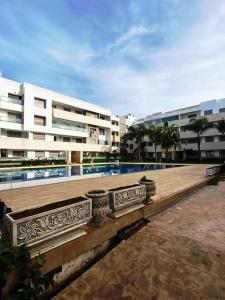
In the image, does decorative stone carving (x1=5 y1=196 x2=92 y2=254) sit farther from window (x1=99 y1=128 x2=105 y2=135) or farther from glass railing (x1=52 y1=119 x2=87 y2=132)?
window (x1=99 y1=128 x2=105 y2=135)

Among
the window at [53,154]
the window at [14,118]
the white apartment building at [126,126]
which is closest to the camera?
the window at [14,118]

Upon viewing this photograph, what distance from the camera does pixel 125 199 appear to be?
494 centimetres

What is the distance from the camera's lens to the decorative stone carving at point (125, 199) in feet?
15.2

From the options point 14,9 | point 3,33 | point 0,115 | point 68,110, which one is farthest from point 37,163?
point 14,9

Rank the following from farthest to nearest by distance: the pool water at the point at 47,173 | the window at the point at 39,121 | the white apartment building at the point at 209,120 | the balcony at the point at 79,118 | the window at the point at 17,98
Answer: the white apartment building at the point at 209,120 < the balcony at the point at 79,118 < the window at the point at 39,121 < the window at the point at 17,98 < the pool water at the point at 47,173

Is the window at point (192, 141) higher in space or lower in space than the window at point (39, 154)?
higher

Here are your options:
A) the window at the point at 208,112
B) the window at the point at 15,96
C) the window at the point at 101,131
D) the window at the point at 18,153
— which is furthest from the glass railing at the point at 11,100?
the window at the point at 208,112

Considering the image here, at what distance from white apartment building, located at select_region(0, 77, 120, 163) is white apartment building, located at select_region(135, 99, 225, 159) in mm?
17357

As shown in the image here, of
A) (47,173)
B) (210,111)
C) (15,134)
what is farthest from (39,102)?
(210,111)

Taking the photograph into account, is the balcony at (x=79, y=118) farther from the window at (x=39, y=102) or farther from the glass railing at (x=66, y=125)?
the window at (x=39, y=102)

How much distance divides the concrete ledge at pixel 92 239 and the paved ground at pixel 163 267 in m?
0.38

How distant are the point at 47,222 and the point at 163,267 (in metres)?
2.27

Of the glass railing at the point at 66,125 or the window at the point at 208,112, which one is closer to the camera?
the glass railing at the point at 66,125

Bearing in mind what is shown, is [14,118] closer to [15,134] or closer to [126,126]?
[15,134]
